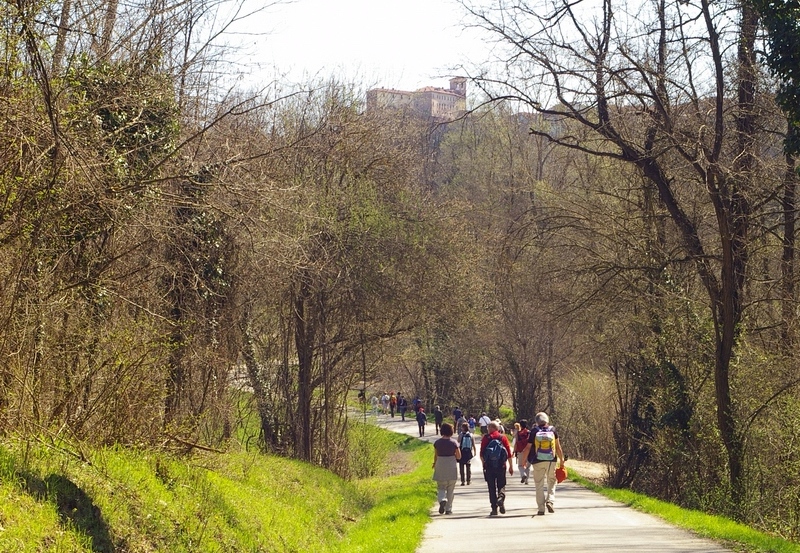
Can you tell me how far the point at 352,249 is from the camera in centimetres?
2575

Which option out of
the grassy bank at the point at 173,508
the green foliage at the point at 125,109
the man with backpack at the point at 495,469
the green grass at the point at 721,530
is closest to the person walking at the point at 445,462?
the man with backpack at the point at 495,469

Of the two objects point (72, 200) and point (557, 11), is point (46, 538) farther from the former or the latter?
point (557, 11)

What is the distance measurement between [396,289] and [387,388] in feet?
145

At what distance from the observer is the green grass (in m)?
12.4

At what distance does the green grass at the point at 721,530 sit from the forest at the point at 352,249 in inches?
70.0

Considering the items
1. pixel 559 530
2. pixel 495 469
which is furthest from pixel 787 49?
pixel 495 469

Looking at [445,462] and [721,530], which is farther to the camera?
[445,462]

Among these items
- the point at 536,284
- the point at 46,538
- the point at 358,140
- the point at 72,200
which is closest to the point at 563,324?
the point at 536,284

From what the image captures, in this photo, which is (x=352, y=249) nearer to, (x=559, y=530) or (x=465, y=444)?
(x=465, y=444)

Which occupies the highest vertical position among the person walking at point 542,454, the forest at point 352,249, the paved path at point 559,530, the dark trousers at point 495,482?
the forest at point 352,249

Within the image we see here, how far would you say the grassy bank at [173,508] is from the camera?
793 cm

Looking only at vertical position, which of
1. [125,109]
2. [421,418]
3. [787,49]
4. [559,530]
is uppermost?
[787,49]

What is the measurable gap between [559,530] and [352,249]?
1279 centimetres

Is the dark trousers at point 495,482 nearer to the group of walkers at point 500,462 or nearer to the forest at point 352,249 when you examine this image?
the group of walkers at point 500,462
